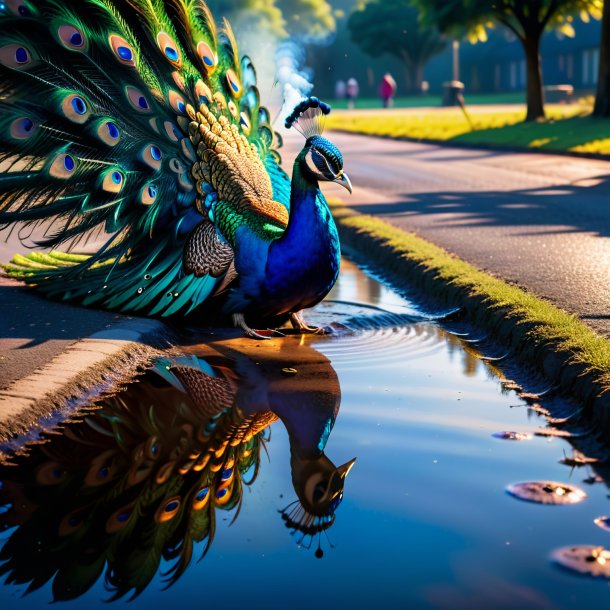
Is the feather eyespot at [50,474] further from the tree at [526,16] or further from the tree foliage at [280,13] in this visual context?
the tree foliage at [280,13]

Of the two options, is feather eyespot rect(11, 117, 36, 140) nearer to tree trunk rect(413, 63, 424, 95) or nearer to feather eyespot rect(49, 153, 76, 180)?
feather eyespot rect(49, 153, 76, 180)

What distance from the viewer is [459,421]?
562cm

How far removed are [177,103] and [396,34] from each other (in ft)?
217

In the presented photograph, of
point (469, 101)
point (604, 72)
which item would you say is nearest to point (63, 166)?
point (604, 72)

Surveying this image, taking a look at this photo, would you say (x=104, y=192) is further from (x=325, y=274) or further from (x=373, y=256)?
(x=373, y=256)

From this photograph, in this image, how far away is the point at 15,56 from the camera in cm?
763

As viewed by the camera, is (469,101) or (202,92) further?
(469,101)

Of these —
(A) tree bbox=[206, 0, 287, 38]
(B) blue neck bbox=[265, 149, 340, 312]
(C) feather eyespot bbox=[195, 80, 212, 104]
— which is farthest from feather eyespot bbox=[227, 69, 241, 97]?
(A) tree bbox=[206, 0, 287, 38]

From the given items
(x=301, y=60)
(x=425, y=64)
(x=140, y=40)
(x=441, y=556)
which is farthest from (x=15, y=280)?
(x=425, y=64)

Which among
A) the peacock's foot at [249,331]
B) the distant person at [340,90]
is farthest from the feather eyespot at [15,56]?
the distant person at [340,90]

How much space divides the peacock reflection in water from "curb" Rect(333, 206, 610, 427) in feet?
3.83

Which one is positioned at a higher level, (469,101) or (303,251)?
(303,251)

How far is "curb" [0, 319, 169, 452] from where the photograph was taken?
5.43 metres

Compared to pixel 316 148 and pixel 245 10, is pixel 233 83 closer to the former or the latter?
pixel 316 148
